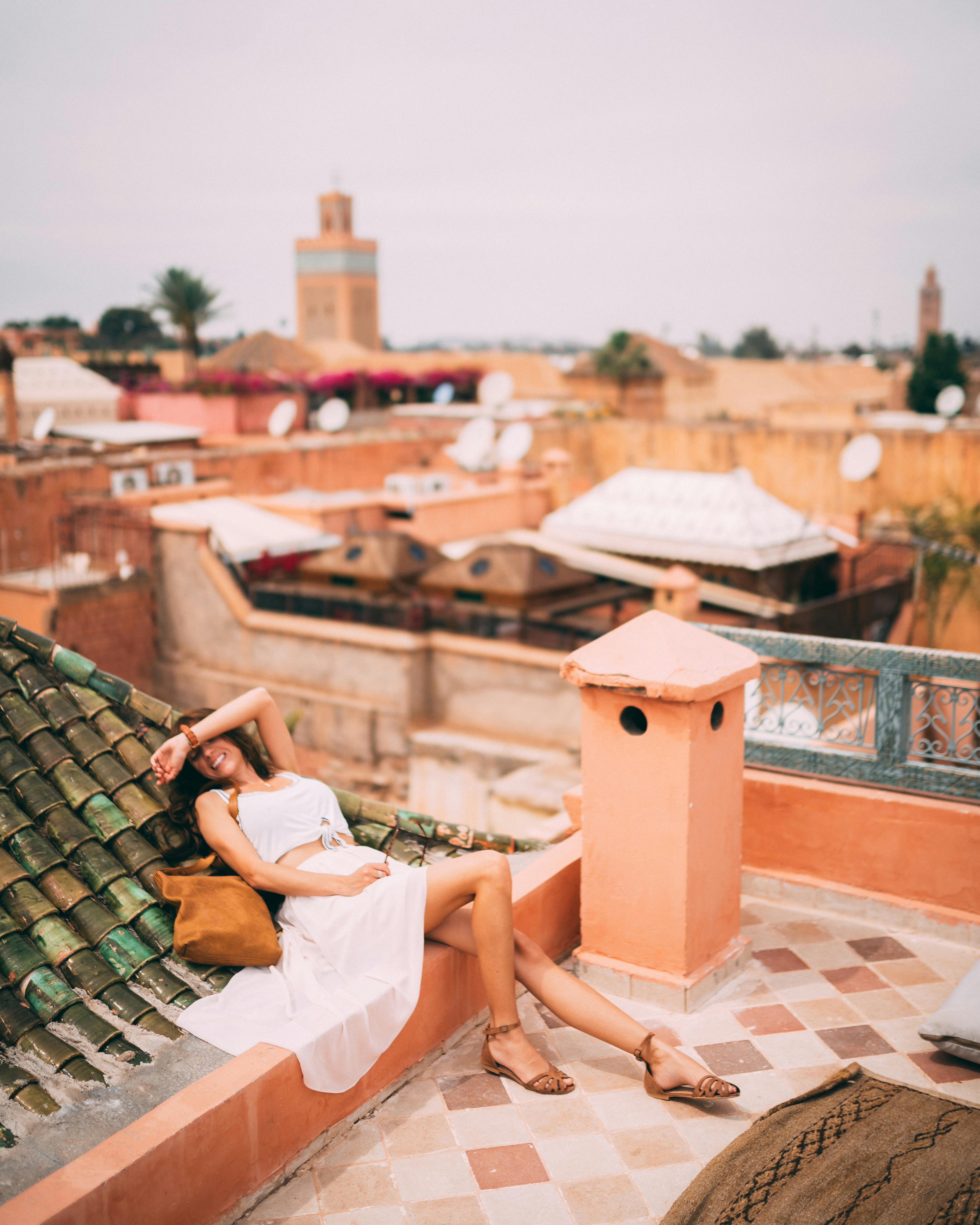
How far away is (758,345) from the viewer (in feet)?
271

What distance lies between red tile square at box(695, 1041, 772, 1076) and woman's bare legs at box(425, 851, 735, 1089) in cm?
26

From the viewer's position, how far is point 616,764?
381cm

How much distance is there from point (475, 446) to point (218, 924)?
19744 millimetres

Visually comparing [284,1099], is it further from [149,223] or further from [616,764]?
[149,223]

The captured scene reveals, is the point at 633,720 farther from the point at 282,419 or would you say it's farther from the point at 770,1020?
the point at 282,419

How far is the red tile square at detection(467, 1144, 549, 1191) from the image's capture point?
9.50 feet

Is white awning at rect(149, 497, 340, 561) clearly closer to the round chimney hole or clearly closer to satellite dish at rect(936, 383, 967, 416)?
the round chimney hole

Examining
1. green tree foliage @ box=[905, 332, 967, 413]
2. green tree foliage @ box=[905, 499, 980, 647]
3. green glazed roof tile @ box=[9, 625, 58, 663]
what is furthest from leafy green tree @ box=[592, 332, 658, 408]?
green glazed roof tile @ box=[9, 625, 58, 663]

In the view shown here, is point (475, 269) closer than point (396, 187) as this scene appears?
No

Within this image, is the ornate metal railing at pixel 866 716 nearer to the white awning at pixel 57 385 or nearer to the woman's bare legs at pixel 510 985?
the woman's bare legs at pixel 510 985

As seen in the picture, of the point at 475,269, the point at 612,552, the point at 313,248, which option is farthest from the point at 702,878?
the point at 475,269

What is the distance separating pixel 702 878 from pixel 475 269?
15332 centimetres

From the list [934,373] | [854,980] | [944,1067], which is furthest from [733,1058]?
[934,373]

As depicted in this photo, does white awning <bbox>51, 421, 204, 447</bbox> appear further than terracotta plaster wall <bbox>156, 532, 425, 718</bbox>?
Yes
